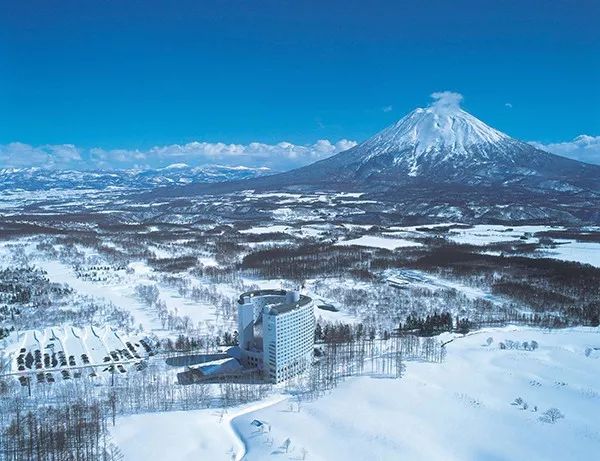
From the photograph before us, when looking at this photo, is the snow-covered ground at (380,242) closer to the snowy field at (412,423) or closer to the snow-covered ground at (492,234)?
the snow-covered ground at (492,234)

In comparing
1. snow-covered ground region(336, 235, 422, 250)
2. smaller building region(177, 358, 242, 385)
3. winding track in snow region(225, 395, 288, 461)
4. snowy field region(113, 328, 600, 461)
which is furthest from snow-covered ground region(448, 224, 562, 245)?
winding track in snow region(225, 395, 288, 461)

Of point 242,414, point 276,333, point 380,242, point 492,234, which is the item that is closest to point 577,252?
point 492,234

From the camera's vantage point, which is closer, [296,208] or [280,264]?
[280,264]

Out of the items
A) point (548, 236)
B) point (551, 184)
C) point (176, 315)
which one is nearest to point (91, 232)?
point (176, 315)

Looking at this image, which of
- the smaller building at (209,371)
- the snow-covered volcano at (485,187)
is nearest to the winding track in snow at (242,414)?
the smaller building at (209,371)

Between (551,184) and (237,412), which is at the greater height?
(551,184)

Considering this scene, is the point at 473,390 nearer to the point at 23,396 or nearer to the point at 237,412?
the point at 237,412
